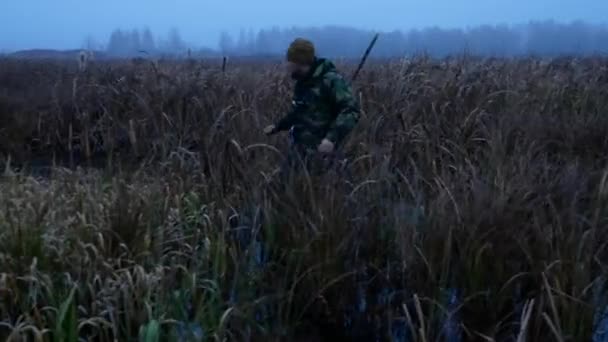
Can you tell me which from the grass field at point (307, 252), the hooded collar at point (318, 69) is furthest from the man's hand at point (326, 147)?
the hooded collar at point (318, 69)

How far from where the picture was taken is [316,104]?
5867 mm

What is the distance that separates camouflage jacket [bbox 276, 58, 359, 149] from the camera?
18.4ft

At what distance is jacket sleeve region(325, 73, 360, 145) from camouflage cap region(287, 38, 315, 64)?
0.21 metres

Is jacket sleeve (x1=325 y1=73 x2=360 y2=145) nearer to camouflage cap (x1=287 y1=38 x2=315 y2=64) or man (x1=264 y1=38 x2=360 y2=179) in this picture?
man (x1=264 y1=38 x2=360 y2=179)

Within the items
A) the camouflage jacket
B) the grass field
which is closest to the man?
the camouflage jacket

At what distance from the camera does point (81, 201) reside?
16.9 ft

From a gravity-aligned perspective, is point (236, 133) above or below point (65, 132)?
above

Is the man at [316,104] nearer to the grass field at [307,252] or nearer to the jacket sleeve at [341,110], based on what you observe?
the jacket sleeve at [341,110]

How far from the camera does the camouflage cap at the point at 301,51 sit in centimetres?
572

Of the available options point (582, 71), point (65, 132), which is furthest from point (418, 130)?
point (65, 132)

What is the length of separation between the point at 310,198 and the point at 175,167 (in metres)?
1.89

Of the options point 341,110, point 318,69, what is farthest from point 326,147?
point 318,69

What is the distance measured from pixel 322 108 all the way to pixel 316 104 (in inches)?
2.0

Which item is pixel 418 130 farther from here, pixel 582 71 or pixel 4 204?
pixel 582 71
